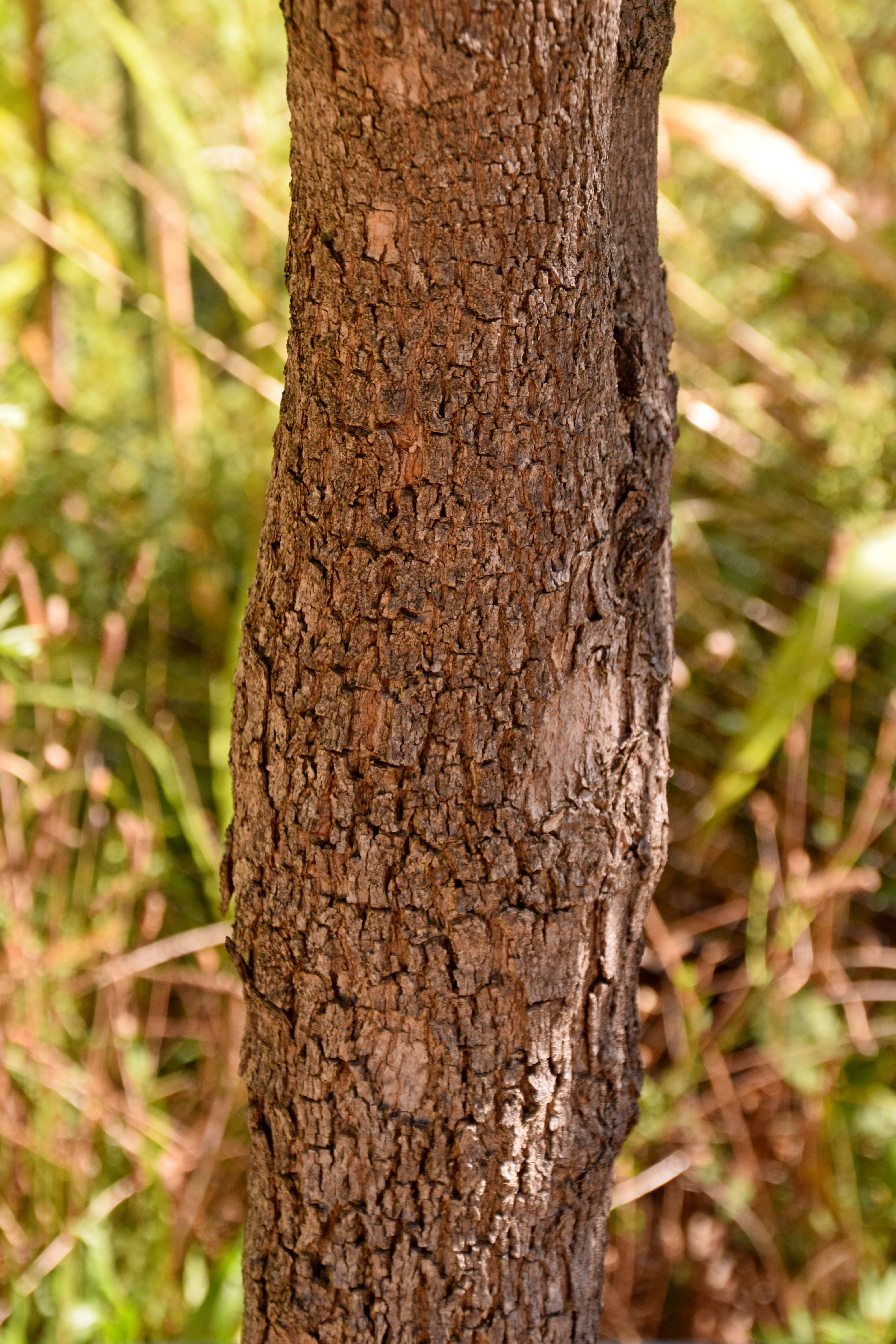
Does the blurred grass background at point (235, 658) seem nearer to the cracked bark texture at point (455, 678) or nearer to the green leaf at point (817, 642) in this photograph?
the green leaf at point (817, 642)

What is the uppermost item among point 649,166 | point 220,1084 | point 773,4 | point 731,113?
point 773,4

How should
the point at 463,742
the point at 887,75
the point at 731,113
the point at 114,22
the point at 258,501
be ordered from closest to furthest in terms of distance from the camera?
the point at 463,742
the point at 114,22
the point at 731,113
the point at 258,501
the point at 887,75

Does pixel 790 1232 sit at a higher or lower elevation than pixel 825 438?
lower

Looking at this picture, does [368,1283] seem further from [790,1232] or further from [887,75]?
[887,75]

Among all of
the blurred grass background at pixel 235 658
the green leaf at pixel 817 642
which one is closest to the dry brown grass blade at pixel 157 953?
the blurred grass background at pixel 235 658

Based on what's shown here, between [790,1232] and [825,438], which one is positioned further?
[825,438]

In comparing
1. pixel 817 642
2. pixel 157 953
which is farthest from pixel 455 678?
pixel 157 953

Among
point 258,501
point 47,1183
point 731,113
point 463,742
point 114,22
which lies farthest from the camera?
point 258,501

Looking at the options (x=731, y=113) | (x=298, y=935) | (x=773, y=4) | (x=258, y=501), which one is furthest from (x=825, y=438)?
(x=298, y=935)
